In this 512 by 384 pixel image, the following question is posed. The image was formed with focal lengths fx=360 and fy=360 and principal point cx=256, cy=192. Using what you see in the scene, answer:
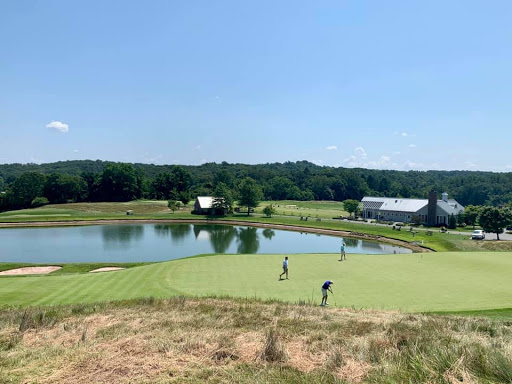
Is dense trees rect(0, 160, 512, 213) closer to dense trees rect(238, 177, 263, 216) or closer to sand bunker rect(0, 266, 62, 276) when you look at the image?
dense trees rect(238, 177, 263, 216)

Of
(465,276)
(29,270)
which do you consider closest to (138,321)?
(465,276)

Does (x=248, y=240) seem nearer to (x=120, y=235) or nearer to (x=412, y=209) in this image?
(x=120, y=235)

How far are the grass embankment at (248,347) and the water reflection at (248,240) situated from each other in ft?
101

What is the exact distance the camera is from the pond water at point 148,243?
3895cm

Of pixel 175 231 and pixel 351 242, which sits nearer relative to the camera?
pixel 351 242

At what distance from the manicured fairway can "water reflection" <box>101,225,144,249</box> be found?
22.3 metres

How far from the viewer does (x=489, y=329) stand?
1111 cm

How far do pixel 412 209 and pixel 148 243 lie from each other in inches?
1883

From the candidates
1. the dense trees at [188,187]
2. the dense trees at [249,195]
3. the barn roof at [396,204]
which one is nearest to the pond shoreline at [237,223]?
the dense trees at [249,195]

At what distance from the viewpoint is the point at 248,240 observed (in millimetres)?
52906

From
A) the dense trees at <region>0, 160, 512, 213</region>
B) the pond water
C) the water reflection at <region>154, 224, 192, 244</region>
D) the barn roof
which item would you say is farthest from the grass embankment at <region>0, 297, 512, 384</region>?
the dense trees at <region>0, 160, 512, 213</region>

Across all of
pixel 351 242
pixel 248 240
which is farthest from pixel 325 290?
pixel 248 240

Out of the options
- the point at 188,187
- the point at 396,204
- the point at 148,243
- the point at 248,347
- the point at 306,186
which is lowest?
the point at 148,243

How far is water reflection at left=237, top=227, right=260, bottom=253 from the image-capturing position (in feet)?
146
